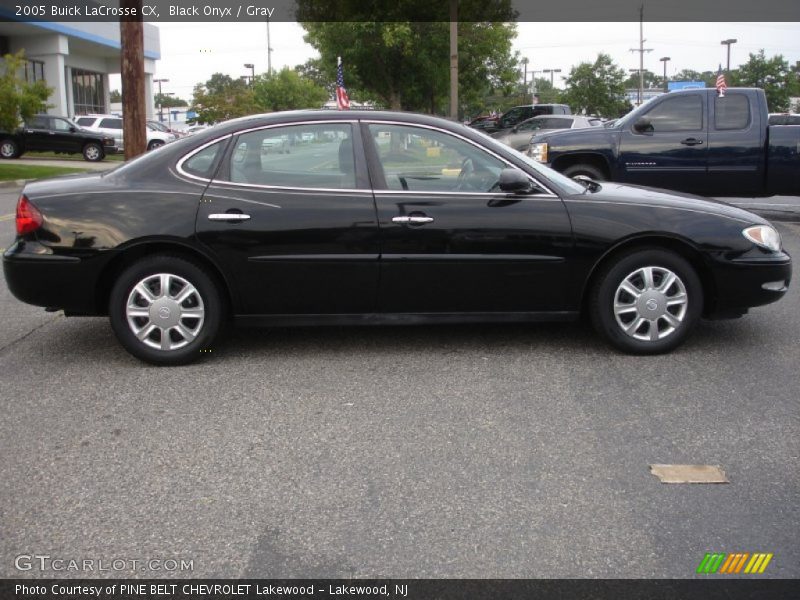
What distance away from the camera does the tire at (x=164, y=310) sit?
523 cm

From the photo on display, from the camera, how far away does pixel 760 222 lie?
561 cm

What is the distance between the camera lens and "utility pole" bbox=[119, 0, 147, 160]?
14328 millimetres

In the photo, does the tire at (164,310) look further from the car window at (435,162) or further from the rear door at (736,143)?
the rear door at (736,143)

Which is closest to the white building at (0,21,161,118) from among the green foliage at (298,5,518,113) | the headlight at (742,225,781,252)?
the green foliage at (298,5,518,113)

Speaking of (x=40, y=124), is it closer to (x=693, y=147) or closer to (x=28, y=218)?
(x=693, y=147)

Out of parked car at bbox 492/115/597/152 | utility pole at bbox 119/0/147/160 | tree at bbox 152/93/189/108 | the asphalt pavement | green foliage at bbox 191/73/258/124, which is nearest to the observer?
the asphalt pavement

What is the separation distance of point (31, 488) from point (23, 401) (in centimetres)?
125

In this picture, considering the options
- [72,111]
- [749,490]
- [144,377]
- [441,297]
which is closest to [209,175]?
[144,377]

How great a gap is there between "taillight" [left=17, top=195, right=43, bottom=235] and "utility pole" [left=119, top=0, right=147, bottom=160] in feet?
30.8

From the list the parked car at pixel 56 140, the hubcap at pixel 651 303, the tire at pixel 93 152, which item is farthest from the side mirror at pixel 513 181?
the tire at pixel 93 152

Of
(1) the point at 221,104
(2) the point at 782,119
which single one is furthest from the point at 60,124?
(2) the point at 782,119

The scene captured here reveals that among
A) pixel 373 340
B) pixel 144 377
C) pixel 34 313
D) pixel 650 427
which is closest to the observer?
pixel 650 427

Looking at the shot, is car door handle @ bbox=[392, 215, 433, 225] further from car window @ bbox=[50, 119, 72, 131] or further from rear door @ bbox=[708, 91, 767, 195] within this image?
car window @ bbox=[50, 119, 72, 131]

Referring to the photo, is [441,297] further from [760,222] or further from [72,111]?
[72,111]
